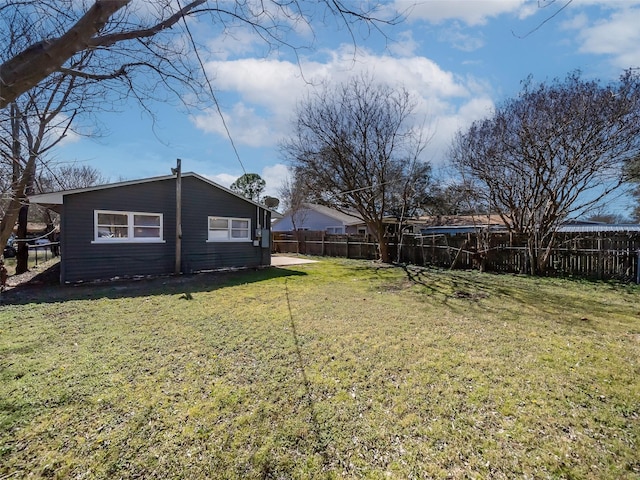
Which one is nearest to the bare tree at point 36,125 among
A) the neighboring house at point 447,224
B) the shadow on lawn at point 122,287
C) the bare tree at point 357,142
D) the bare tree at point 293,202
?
the shadow on lawn at point 122,287

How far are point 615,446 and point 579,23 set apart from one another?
373 cm

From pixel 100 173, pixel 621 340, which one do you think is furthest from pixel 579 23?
pixel 100 173

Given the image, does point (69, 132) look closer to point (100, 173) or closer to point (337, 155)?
point (337, 155)

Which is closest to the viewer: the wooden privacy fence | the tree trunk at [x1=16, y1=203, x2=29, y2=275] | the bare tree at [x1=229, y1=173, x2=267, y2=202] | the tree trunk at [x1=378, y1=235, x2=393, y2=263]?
the wooden privacy fence

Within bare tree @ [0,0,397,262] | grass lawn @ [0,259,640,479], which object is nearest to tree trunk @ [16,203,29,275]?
grass lawn @ [0,259,640,479]

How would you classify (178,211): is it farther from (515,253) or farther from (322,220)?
(322,220)

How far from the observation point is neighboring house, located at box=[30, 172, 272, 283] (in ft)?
28.1

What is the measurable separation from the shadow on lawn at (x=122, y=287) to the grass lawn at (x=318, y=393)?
3.83 ft

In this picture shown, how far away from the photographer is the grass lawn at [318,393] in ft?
6.65

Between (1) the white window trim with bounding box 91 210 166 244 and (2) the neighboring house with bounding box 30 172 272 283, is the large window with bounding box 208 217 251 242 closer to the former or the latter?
(2) the neighboring house with bounding box 30 172 272 283

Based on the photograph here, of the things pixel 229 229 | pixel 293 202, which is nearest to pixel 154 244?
pixel 229 229

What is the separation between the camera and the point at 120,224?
Answer: 9.46 meters

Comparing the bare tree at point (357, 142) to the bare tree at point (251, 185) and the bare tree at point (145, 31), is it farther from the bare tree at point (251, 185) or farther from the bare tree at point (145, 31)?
the bare tree at point (251, 185)

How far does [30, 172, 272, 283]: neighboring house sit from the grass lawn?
322 centimetres
